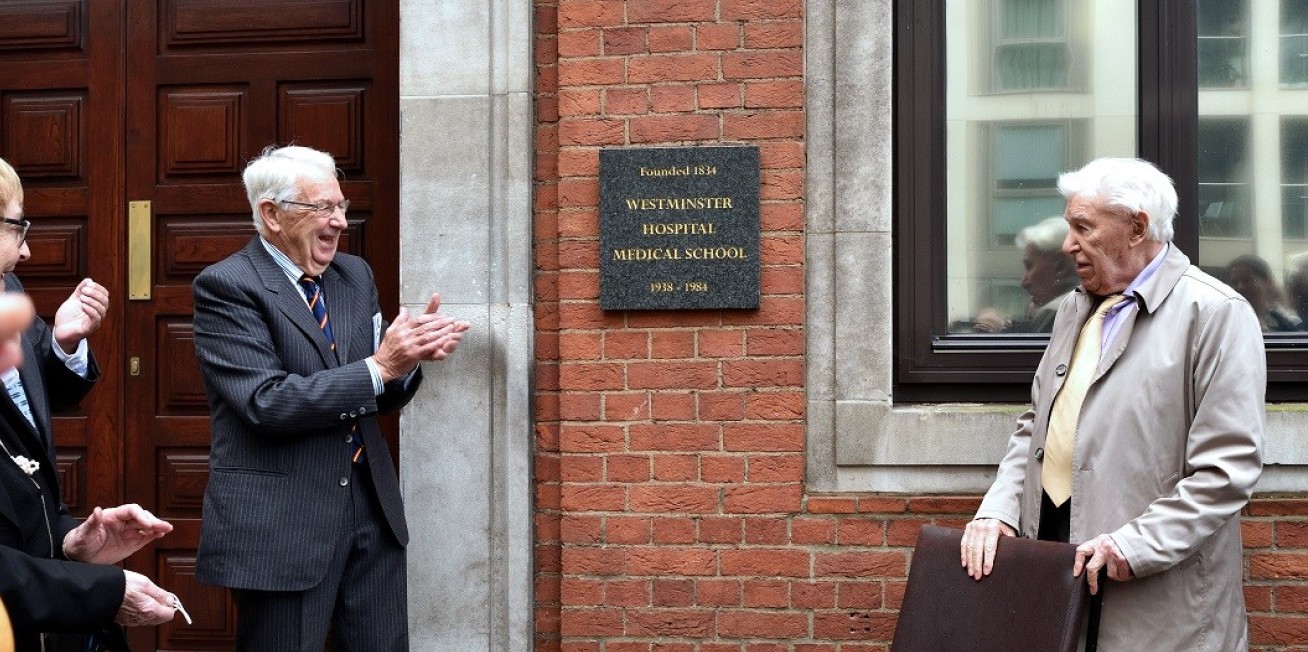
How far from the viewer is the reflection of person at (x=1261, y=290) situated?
4.61 meters

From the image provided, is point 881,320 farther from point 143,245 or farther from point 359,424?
point 143,245

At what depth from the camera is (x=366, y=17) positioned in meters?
5.21

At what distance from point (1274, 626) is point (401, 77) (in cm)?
331

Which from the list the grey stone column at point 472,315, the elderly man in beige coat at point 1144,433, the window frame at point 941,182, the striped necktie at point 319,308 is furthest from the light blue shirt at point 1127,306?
the striped necktie at point 319,308

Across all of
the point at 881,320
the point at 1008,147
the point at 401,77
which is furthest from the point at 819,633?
the point at 401,77

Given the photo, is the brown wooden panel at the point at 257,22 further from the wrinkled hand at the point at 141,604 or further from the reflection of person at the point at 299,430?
the wrinkled hand at the point at 141,604

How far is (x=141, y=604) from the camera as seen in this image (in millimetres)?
3068

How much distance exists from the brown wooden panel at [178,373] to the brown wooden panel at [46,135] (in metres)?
0.71

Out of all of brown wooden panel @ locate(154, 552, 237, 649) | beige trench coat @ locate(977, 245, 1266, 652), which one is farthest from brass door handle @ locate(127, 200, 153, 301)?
beige trench coat @ locate(977, 245, 1266, 652)

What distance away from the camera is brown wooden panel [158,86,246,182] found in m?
5.28

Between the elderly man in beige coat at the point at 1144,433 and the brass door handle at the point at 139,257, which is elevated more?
the brass door handle at the point at 139,257

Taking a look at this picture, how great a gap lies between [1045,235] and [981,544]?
1.42 m

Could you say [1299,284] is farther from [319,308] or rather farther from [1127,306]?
[319,308]

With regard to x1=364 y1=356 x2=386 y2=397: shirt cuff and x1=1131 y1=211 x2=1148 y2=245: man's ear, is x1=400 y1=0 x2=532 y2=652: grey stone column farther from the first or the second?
x1=1131 y1=211 x2=1148 y2=245: man's ear
